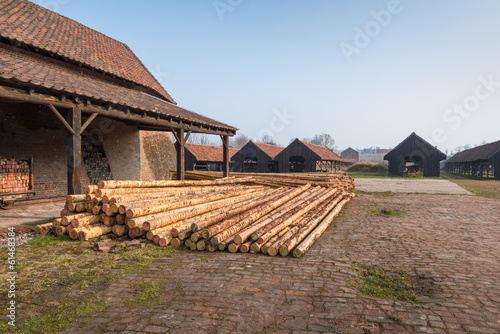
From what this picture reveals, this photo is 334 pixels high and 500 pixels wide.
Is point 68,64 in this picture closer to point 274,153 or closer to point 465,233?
point 465,233

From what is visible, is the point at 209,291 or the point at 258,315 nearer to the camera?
the point at 258,315

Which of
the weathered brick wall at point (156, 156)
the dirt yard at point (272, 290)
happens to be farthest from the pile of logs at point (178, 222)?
the weathered brick wall at point (156, 156)

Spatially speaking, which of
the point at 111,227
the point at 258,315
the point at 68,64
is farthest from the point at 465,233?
the point at 68,64

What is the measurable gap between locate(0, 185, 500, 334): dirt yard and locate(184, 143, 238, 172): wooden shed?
2888cm

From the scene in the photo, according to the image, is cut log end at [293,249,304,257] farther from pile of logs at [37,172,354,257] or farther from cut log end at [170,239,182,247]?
cut log end at [170,239,182,247]

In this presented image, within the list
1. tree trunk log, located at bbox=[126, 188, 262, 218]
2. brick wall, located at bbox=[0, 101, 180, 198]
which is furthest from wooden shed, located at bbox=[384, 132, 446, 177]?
tree trunk log, located at bbox=[126, 188, 262, 218]

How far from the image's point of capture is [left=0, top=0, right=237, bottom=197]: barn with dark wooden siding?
716 cm

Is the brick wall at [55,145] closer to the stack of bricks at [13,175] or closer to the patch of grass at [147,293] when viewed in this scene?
the stack of bricks at [13,175]

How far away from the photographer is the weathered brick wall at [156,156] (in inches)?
595

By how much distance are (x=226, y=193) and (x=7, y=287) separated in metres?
5.85

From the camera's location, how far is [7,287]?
3.64 m

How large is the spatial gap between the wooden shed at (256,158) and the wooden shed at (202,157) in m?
2.39

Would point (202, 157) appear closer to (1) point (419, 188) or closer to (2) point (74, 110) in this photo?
(1) point (419, 188)

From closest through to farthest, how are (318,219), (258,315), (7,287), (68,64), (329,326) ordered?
Result: (329,326) < (258,315) < (7,287) < (318,219) < (68,64)
